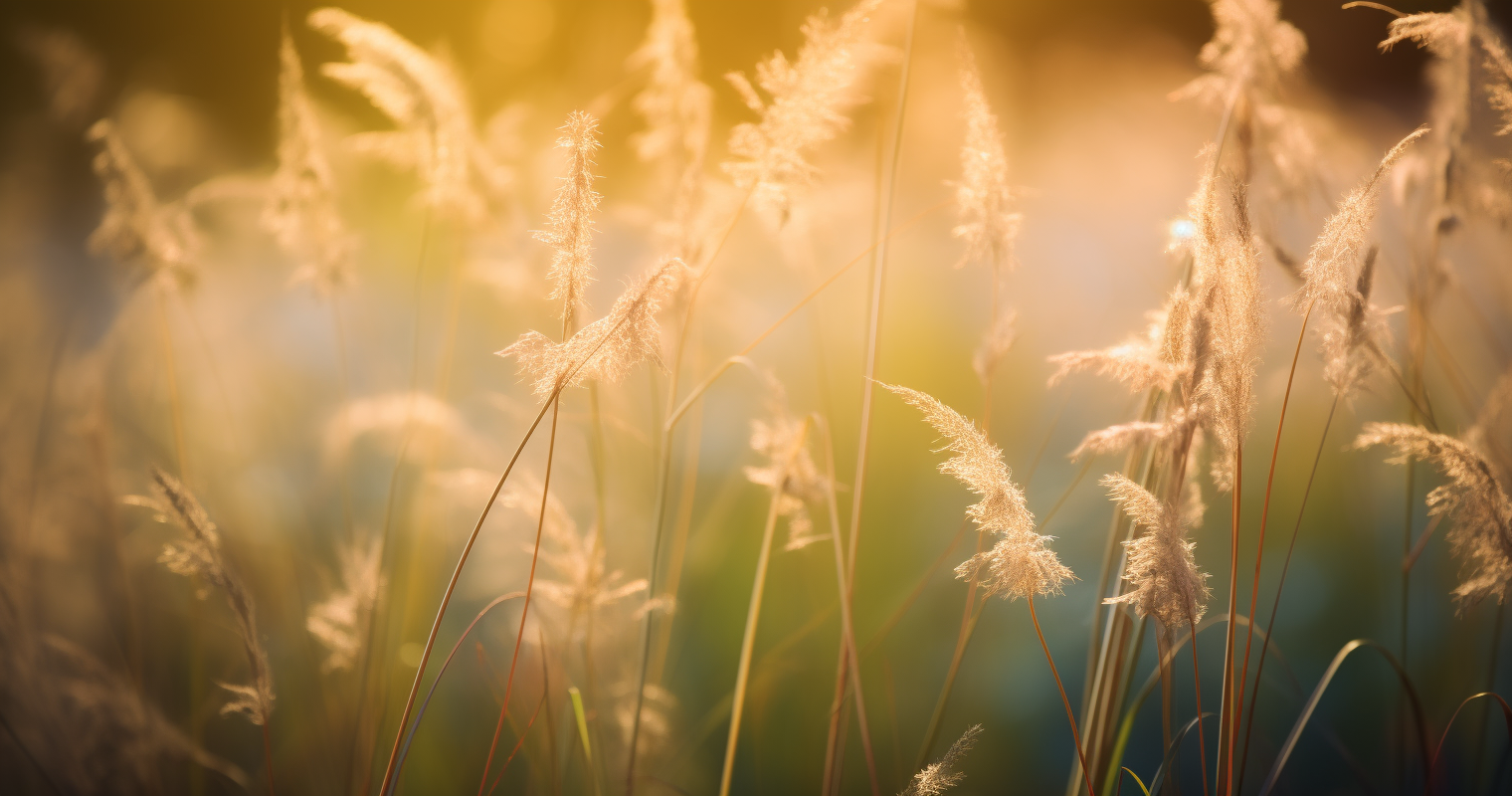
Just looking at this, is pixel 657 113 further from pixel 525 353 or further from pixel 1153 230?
pixel 1153 230

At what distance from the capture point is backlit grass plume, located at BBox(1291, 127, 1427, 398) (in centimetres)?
50

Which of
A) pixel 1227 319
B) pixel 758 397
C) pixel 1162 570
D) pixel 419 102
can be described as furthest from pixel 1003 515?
pixel 419 102

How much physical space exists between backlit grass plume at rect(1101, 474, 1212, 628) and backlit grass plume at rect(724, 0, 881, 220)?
0.42 m

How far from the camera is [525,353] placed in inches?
20.5

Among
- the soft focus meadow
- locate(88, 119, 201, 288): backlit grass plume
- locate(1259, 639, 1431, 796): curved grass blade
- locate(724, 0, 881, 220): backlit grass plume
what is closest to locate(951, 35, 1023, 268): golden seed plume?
the soft focus meadow

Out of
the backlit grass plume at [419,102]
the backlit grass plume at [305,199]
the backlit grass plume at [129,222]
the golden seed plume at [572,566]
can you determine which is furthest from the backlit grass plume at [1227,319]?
the backlit grass plume at [129,222]

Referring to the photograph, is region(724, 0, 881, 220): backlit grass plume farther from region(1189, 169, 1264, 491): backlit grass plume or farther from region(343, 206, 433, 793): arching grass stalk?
region(343, 206, 433, 793): arching grass stalk

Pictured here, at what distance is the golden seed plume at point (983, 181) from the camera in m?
0.66

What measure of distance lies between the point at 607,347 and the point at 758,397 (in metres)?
0.59

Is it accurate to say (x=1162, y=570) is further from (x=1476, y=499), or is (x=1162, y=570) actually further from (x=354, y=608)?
(x=354, y=608)

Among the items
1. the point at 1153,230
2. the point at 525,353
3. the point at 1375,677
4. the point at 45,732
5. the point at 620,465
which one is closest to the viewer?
the point at 525,353

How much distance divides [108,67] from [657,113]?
134 cm

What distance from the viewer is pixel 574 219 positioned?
54cm

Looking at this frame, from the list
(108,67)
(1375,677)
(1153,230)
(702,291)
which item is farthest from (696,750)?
(108,67)
